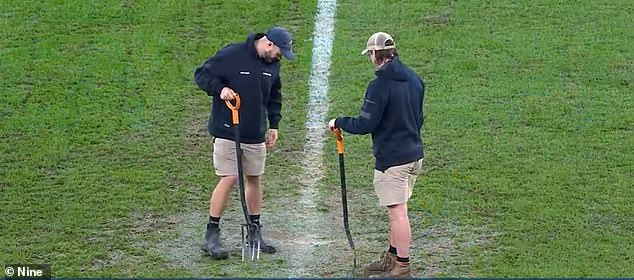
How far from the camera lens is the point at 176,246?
29.8ft

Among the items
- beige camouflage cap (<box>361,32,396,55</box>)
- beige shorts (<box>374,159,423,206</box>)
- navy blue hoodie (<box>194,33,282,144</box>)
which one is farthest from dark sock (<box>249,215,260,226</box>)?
beige camouflage cap (<box>361,32,396,55</box>)

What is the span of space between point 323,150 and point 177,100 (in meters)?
2.06

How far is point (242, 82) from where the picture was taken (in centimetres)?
866

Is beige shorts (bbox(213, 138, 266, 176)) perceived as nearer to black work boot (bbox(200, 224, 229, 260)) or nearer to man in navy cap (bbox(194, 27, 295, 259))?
man in navy cap (bbox(194, 27, 295, 259))

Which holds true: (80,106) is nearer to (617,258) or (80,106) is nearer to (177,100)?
(177,100)

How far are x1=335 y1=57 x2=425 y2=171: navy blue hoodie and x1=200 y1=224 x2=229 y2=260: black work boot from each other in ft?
4.32

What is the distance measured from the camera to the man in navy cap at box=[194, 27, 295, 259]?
8.61 m

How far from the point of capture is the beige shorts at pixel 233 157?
8.77 metres

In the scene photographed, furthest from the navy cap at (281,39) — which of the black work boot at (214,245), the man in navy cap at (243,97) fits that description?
the black work boot at (214,245)

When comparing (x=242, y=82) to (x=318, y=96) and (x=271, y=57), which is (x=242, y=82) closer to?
(x=271, y=57)

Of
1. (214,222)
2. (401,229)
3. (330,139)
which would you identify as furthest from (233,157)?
(330,139)

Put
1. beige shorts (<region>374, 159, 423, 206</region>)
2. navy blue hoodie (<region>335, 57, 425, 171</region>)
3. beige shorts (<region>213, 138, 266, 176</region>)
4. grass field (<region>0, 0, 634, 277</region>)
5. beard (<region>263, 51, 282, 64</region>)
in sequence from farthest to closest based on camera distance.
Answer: grass field (<region>0, 0, 634, 277</region>) < beige shorts (<region>213, 138, 266, 176</region>) < beard (<region>263, 51, 282, 64</region>) < beige shorts (<region>374, 159, 423, 206</region>) < navy blue hoodie (<region>335, 57, 425, 171</region>)

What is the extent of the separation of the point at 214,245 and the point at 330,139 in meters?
2.94

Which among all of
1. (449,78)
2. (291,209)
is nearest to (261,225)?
(291,209)
